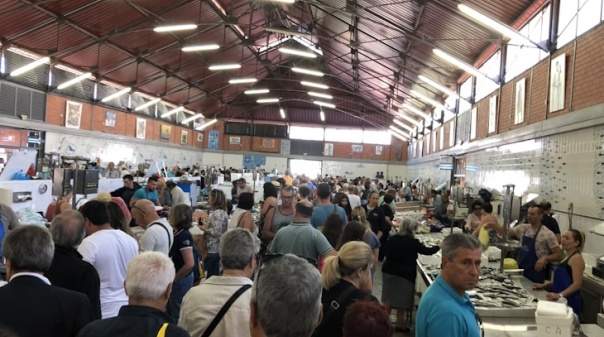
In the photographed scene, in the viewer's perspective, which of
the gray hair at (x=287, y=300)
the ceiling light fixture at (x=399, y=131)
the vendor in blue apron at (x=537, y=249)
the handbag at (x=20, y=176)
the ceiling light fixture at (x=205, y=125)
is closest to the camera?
the gray hair at (x=287, y=300)

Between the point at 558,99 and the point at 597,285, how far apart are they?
149 inches

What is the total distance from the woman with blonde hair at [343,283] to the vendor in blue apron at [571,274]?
8.60 ft

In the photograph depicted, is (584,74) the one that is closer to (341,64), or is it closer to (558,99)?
(558,99)

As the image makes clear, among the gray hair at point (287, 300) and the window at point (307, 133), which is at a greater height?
the window at point (307, 133)

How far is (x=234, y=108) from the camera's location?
3183 cm

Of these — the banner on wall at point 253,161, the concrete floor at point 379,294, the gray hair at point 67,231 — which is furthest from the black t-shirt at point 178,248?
the banner on wall at point 253,161

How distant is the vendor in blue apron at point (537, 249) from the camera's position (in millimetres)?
5477

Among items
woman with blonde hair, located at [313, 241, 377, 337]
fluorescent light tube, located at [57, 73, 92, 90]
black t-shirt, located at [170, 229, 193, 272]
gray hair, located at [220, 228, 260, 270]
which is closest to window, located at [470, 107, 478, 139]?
black t-shirt, located at [170, 229, 193, 272]

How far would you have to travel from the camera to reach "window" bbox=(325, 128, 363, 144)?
105 ft

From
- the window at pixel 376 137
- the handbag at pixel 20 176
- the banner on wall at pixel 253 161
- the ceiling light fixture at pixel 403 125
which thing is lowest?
the handbag at pixel 20 176

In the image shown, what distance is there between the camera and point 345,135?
32125 mm

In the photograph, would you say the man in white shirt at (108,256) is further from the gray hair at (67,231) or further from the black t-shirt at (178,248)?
the black t-shirt at (178,248)

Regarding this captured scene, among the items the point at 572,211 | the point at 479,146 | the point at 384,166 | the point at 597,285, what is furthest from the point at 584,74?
the point at 384,166

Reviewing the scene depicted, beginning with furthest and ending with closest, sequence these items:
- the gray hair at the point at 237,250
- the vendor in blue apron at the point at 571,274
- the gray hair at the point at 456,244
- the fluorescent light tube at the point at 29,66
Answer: the fluorescent light tube at the point at 29,66
the vendor in blue apron at the point at 571,274
the gray hair at the point at 237,250
the gray hair at the point at 456,244
